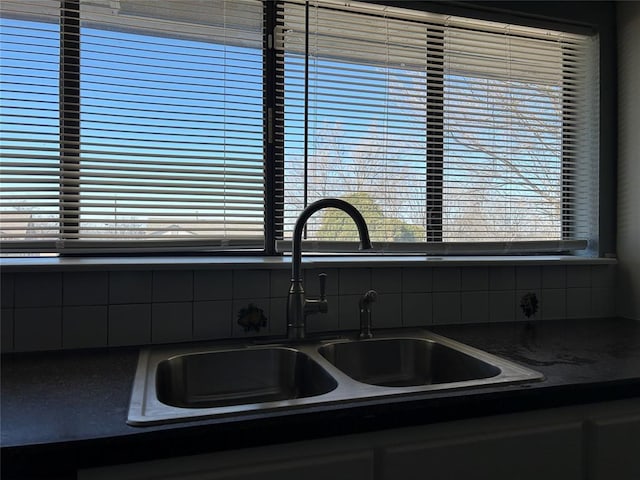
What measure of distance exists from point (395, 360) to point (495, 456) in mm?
543

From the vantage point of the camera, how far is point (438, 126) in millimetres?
1885

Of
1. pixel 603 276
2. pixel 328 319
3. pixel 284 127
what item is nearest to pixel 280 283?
pixel 328 319

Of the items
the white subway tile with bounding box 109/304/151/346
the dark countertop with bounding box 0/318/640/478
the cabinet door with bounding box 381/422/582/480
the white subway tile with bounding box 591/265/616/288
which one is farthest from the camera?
the white subway tile with bounding box 591/265/616/288

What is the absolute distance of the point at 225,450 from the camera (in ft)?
2.77

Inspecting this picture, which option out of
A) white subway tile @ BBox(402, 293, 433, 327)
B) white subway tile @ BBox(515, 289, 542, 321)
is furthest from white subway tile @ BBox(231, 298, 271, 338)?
white subway tile @ BBox(515, 289, 542, 321)

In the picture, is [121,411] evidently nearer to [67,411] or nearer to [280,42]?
[67,411]

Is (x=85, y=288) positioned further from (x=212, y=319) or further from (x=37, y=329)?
(x=212, y=319)

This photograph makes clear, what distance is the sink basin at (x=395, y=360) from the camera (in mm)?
1438

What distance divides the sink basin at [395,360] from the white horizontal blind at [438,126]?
413mm

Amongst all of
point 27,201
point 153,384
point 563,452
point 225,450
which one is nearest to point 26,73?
point 27,201

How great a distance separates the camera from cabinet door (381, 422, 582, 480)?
3.07 ft

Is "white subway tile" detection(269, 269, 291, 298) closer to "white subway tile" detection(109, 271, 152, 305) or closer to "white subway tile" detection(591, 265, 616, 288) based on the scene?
"white subway tile" detection(109, 271, 152, 305)

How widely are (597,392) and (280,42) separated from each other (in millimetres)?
1452

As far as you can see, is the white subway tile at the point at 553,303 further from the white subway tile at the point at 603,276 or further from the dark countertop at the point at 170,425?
the dark countertop at the point at 170,425
